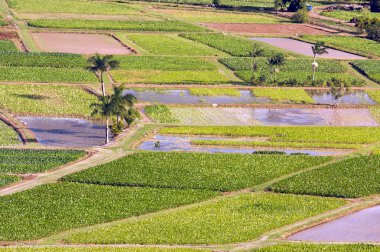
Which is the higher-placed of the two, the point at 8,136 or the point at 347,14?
the point at 347,14

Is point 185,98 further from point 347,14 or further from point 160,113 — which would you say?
point 347,14

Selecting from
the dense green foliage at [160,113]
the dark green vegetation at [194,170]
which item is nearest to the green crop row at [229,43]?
the dense green foliage at [160,113]

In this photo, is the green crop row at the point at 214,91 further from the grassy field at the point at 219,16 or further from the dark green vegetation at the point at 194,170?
the grassy field at the point at 219,16

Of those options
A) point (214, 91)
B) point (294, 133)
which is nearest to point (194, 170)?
point (294, 133)

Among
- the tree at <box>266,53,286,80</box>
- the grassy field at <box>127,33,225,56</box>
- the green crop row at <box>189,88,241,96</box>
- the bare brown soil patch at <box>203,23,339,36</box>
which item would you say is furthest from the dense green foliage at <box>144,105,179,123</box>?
the bare brown soil patch at <box>203,23,339,36</box>

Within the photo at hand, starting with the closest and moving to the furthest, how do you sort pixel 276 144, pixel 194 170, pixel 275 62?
pixel 194 170, pixel 276 144, pixel 275 62

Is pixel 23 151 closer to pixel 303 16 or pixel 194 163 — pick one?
pixel 194 163

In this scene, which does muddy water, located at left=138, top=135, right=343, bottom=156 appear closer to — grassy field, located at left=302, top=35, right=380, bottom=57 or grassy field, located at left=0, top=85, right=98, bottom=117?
grassy field, located at left=0, top=85, right=98, bottom=117
